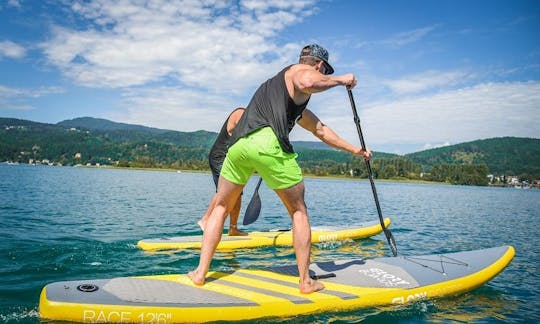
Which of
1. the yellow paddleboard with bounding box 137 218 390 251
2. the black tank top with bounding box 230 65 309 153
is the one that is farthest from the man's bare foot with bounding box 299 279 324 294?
the yellow paddleboard with bounding box 137 218 390 251

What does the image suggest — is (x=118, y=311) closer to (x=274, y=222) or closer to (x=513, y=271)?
(x=513, y=271)

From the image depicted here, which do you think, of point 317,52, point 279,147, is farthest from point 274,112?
point 317,52

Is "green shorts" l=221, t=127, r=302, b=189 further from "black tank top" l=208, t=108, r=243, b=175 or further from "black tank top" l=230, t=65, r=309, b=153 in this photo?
"black tank top" l=208, t=108, r=243, b=175

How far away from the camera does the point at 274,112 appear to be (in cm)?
475

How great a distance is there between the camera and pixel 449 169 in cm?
14425

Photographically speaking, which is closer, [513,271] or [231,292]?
[231,292]

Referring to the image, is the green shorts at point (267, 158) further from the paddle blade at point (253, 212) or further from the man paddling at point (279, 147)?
→ the paddle blade at point (253, 212)

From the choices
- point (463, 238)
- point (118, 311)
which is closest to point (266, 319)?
point (118, 311)

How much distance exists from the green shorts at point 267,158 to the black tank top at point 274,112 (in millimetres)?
74

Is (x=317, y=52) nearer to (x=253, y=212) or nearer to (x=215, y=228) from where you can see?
(x=215, y=228)

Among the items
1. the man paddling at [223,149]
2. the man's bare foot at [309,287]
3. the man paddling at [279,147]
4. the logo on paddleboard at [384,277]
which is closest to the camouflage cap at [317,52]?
the man paddling at [279,147]

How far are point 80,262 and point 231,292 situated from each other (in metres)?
4.04

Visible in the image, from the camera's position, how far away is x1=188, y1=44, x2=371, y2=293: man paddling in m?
4.64

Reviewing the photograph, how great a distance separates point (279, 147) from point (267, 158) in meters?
0.21
